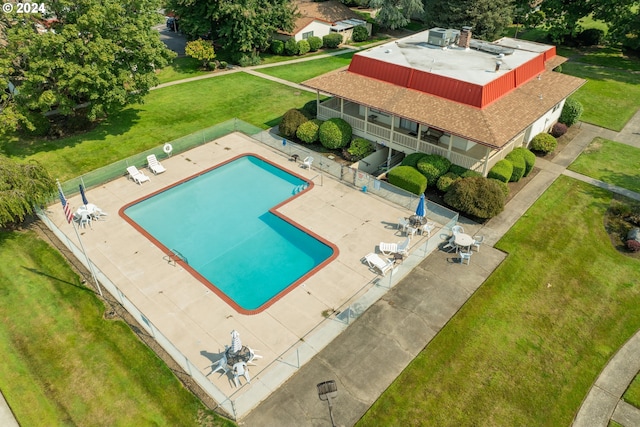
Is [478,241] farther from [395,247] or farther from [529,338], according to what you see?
[529,338]

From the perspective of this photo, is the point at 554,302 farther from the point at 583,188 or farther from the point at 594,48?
the point at 594,48

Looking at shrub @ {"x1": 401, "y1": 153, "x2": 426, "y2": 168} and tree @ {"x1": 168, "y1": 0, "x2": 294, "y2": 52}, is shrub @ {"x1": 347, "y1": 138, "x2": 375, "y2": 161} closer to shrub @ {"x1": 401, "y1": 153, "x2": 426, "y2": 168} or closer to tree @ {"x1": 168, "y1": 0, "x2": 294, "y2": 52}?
shrub @ {"x1": 401, "y1": 153, "x2": 426, "y2": 168}

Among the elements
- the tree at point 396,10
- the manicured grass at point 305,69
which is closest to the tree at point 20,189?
the manicured grass at point 305,69

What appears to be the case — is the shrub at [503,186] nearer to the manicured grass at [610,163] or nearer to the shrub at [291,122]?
the manicured grass at [610,163]

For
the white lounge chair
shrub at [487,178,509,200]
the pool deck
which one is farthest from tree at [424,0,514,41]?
the white lounge chair

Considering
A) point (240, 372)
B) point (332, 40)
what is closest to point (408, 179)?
point (240, 372)

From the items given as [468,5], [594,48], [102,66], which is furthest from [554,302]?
[594,48]

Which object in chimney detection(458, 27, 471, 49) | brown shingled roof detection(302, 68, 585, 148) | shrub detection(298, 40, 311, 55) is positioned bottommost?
shrub detection(298, 40, 311, 55)
